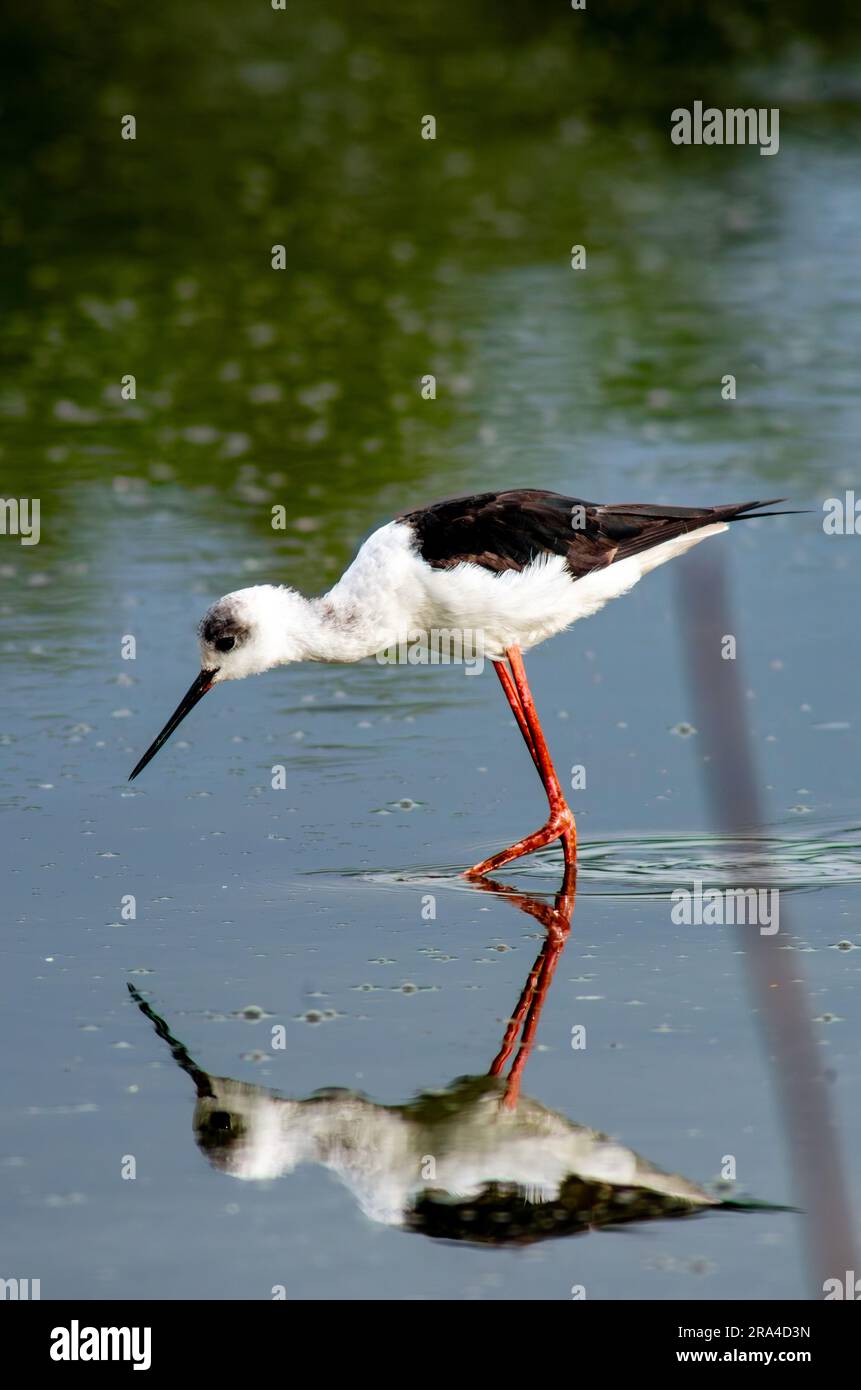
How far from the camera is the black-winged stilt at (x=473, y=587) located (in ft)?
27.8

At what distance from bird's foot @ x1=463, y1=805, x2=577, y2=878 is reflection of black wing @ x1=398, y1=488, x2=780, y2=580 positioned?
951 mm

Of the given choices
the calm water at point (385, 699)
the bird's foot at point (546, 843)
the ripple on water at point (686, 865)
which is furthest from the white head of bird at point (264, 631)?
the bird's foot at point (546, 843)

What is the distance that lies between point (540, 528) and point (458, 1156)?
10.6ft

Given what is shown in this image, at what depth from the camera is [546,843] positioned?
27.7 feet

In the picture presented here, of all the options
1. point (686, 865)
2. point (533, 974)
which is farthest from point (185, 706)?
point (533, 974)

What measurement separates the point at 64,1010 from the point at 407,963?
1.14 meters

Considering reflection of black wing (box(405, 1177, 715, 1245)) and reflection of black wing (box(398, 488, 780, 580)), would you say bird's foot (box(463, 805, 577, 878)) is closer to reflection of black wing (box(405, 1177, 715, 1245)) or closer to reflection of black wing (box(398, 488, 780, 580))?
reflection of black wing (box(398, 488, 780, 580))

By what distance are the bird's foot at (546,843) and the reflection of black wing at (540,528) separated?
95 cm

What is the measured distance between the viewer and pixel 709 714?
2.49 m

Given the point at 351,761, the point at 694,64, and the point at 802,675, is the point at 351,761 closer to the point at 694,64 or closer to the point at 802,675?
the point at 802,675

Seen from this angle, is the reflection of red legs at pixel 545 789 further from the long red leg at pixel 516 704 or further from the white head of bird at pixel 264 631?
the white head of bird at pixel 264 631

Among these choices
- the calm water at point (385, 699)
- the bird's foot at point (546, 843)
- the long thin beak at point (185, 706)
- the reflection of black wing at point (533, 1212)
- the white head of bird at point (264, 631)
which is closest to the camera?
the reflection of black wing at point (533, 1212)

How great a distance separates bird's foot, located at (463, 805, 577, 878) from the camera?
8320mm
